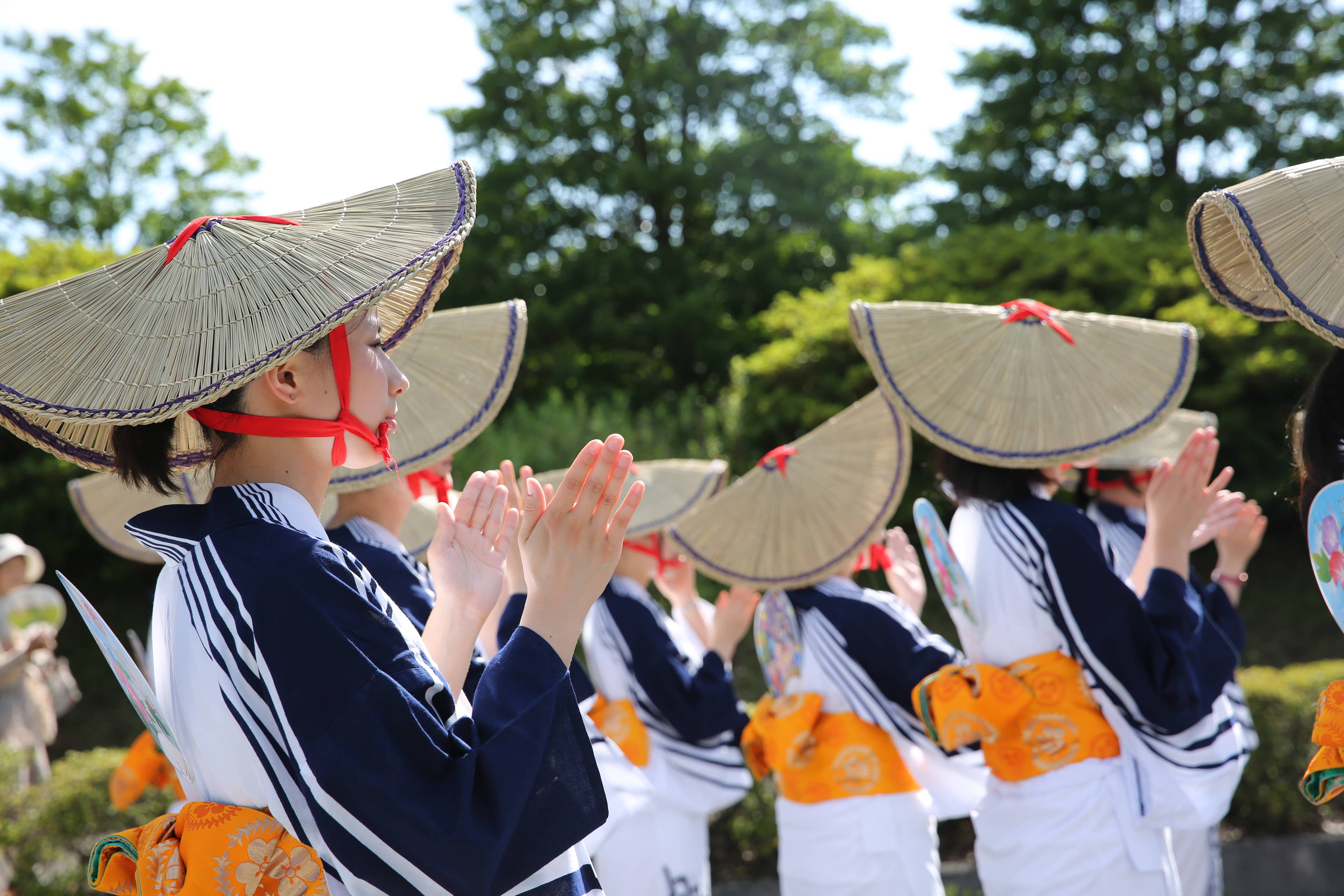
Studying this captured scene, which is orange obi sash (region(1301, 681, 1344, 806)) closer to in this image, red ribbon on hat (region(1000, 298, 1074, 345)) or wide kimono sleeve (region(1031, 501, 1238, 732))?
wide kimono sleeve (region(1031, 501, 1238, 732))

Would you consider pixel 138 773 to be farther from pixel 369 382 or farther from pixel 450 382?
pixel 369 382

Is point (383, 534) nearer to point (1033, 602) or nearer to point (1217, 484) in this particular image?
point (1033, 602)

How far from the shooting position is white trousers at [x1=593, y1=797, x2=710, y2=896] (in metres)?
4.15

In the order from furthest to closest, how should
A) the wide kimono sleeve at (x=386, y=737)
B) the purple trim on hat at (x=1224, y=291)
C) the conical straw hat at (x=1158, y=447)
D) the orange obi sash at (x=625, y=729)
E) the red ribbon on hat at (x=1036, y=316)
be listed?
1. the conical straw hat at (x=1158, y=447)
2. the orange obi sash at (x=625, y=729)
3. the red ribbon on hat at (x=1036, y=316)
4. the purple trim on hat at (x=1224, y=291)
5. the wide kimono sleeve at (x=386, y=737)

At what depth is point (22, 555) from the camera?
7062mm

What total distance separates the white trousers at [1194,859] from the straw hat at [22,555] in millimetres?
7041

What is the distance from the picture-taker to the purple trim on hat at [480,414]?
290 cm

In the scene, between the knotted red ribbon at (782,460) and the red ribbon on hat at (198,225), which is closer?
the red ribbon on hat at (198,225)

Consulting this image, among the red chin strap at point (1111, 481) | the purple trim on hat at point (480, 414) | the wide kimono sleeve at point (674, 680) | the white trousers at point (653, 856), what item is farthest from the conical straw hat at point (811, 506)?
the red chin strap at point (1111, 481)

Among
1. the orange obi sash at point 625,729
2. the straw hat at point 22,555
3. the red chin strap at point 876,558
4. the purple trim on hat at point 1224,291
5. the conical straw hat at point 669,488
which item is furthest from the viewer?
the straw hat at point 22,555

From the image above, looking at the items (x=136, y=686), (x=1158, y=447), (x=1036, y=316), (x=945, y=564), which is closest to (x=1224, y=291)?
(x=1036, y=316)

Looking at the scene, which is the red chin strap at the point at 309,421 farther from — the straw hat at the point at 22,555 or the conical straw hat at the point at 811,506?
the straw hat at the point at 22,555

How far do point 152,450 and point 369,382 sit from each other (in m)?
0.42

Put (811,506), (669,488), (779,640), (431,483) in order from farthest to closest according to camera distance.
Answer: (669,488) → (779,640) → (811,506) → (431,483)
